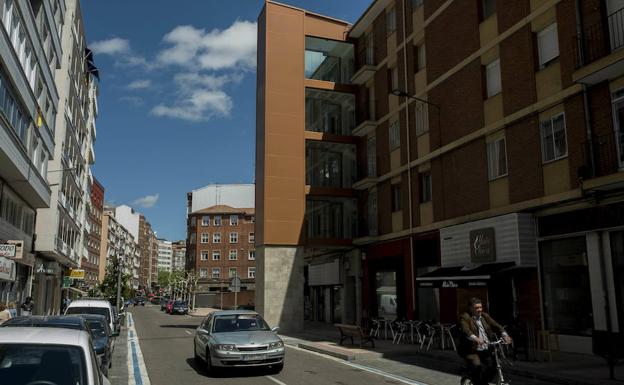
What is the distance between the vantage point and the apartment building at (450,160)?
16031 mm

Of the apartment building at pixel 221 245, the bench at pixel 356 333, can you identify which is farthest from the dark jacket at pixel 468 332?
the apartment building at pixel 221 245

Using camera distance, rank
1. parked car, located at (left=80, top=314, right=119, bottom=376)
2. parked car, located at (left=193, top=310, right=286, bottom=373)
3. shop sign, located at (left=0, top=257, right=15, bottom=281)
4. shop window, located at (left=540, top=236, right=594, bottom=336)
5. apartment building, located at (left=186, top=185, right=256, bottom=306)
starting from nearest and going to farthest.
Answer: parked car, located at (left=80, top=314, right=119, bottom=376)
parked car, located at (left=193, top=310, right=286, bottom=373)
shop window, located at (left=540, top=236, right=594, bottom=336)
shop sign, located at (left=0, top=257, right=15, bottom=281)
apartment building, located at (left=186, top=185, right=256, bottom=306)

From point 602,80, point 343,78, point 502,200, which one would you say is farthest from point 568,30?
point 343,78

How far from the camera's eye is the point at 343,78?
3641cm

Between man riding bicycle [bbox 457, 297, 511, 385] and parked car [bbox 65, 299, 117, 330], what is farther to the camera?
parked car [bbox 65, 299, 117, 330]

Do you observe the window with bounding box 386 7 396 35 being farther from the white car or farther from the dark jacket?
the white car

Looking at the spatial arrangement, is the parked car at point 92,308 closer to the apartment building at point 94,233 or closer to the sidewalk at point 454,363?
the sidewalk at point 454,363

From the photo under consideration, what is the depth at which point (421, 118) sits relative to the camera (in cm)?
2606

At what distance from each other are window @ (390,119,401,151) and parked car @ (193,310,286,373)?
632 inches

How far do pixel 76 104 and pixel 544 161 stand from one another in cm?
3603

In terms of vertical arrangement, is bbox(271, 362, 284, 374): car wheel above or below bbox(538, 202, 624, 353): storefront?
below

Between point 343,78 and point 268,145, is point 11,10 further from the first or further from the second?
point 343,78

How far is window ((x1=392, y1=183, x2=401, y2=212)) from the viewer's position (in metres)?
28.3

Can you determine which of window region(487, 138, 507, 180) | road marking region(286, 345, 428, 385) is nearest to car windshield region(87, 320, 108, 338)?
road marking region(286, 345, 428, 385)
